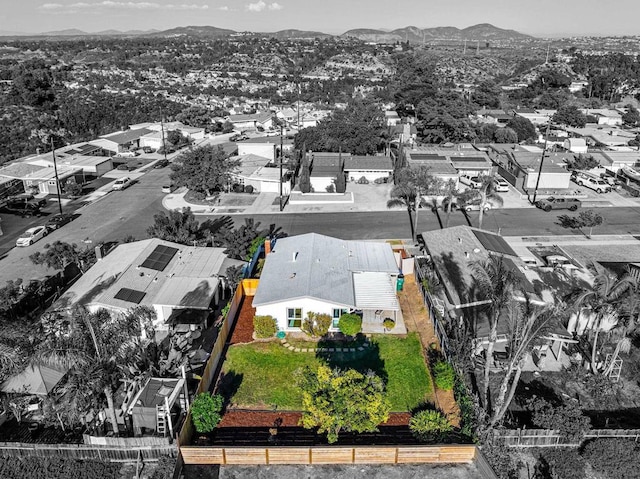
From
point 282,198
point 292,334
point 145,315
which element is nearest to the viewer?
point 145,315

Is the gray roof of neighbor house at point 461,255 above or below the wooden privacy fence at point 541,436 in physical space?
above

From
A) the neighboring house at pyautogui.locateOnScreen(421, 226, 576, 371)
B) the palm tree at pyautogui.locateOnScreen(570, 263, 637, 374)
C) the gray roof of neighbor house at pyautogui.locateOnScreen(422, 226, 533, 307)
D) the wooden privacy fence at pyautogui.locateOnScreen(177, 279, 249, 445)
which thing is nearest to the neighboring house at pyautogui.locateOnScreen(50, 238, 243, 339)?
the wooden privacy fence at pyautogui.locateOnScreen(177, 279, 249, 445)

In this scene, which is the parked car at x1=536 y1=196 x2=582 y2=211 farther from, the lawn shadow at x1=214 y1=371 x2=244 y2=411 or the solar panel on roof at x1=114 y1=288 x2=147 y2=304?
the solar panel on roof at x1=114 y1=288 x2=147 y2=304

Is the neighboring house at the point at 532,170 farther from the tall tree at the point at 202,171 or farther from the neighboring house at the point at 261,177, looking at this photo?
the tall tree at the point at 202,171

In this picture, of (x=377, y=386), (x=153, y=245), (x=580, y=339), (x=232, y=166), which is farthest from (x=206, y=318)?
(x=232, y=166)

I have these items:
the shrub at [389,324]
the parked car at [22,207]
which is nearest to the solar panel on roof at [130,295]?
the shrub at [389,324]

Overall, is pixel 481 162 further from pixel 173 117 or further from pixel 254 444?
pixel 173 117
